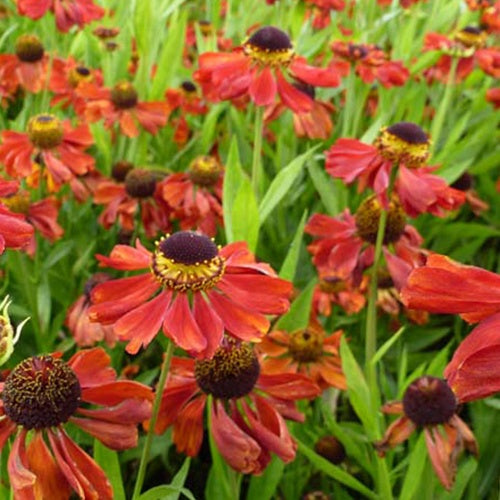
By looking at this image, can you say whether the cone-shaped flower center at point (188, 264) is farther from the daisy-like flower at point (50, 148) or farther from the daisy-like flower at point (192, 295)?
the daisy-like flower at point (50, 148)

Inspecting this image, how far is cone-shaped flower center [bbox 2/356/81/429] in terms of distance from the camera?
0.68 meters

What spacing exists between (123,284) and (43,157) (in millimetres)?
626

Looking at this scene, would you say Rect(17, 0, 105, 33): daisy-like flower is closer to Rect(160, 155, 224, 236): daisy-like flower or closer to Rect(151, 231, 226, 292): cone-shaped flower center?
Rect(160, 155, 224, 236): daisy-like flower

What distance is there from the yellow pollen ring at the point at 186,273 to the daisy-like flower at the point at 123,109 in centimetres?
73

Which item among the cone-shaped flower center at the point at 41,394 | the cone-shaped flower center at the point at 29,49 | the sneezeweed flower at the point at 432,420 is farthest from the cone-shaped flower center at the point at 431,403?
the cone-shaped flower center at the point at 29,49

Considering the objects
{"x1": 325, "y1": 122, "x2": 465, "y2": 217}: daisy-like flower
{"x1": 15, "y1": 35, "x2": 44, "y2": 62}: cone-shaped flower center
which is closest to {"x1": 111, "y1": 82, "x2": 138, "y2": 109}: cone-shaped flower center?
{"x1": 15, "y1": 35, "x2": 44, "y2": 62}: cone-shaped flower center

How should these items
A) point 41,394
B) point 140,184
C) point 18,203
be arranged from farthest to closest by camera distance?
point 140,184, point 18,203, point 41,394

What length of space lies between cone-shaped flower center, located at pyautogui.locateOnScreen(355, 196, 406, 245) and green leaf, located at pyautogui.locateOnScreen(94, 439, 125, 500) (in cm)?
51

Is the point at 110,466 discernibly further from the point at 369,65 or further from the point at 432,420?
the point at 369,65

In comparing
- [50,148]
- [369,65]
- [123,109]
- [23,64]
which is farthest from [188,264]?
[23,64]

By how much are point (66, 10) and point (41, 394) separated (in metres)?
1.06

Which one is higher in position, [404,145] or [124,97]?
[404,145]

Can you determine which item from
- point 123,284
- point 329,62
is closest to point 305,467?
point 123,284

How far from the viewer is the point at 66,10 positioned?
157cm
